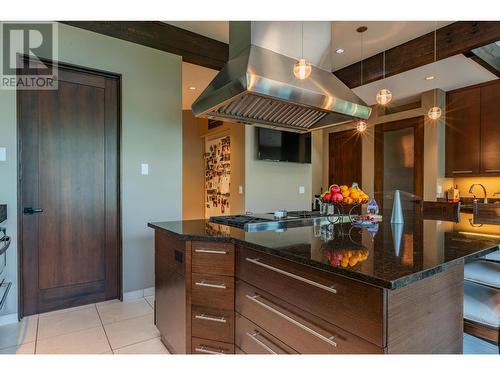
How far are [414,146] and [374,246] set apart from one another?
4.23 metres

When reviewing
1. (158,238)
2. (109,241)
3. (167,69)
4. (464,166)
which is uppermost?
(167,69)

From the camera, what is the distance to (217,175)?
5.15m

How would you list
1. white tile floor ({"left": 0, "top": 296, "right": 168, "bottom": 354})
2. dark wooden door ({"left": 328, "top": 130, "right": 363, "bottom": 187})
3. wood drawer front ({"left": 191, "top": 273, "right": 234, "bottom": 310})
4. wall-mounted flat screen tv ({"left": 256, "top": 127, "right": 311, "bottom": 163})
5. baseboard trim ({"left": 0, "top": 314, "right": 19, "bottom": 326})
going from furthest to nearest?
1. dark wooden door ({"left": 328, "top": 130, "right": 363, "bottom": 187})
2. wall-mounted flat screen tv ({"left": 256, "top": 127, "right": 311, "bottom": 163})
3. baseboard trim ({"left": 0, "top": 314, "right": 19, "bottom": 326})
4. white tile floor ({"left": 0, "top": 296, "right": 168, "bottom": 354})
5. wood drawer front ({"left": 191, "top": 273, "right": 234, "bottom": 310})

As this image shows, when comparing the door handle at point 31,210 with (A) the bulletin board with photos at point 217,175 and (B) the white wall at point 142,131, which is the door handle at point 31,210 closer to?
(B) the white wall at point 142,131

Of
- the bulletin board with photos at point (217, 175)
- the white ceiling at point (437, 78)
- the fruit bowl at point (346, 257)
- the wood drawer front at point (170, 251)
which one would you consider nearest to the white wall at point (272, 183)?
the bulletin board with photos at point (217, 175)

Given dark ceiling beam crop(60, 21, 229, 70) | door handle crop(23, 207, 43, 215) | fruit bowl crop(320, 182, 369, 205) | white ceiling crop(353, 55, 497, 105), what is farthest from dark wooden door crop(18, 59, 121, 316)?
white ceiling crop(353, 55, 497, 105)

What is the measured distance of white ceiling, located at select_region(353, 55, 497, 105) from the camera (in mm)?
3584

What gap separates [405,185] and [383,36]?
2.72 meters

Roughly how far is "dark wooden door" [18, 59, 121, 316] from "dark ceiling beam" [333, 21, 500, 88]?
10.1 feet

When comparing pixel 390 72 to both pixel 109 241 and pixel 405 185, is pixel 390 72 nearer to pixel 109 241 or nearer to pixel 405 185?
pixel 405 185

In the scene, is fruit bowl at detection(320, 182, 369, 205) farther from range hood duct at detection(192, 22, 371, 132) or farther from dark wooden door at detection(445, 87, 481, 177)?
dark wooden door at detection(445, 87, 481, 177)
